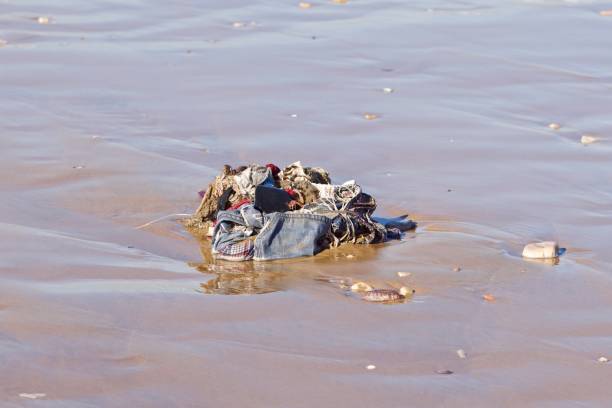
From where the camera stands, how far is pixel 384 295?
530 centimetres

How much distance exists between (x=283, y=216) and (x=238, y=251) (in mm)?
316

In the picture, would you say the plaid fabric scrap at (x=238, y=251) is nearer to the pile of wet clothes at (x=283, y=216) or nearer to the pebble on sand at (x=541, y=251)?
the pile of wet clothes at (x=283, y=216)

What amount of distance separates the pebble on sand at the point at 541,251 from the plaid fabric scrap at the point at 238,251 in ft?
4.79

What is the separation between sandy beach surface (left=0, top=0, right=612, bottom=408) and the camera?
177 inches

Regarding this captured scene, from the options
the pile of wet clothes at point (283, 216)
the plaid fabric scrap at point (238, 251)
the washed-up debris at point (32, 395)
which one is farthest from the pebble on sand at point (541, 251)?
the washed-up debris at point (32, 395)

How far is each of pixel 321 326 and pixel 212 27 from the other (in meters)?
7.33

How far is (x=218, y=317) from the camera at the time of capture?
4.97 meters

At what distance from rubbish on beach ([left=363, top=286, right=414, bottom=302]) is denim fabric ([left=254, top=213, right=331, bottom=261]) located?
0.66m

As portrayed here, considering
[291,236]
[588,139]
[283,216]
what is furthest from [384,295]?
[588,139]

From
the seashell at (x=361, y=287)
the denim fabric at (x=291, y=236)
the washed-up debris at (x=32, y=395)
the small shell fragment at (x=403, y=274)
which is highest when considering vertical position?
the denim fabric at (x=291, y=236)

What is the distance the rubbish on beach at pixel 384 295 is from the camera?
5285 millimetres

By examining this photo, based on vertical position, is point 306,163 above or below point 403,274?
above

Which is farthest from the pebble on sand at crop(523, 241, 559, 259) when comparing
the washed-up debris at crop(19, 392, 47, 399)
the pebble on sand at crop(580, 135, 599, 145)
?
the washed-up debris at crop(19, 392, 47, 399)

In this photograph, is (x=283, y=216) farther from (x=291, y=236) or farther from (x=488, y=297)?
(x=488, y=297)
